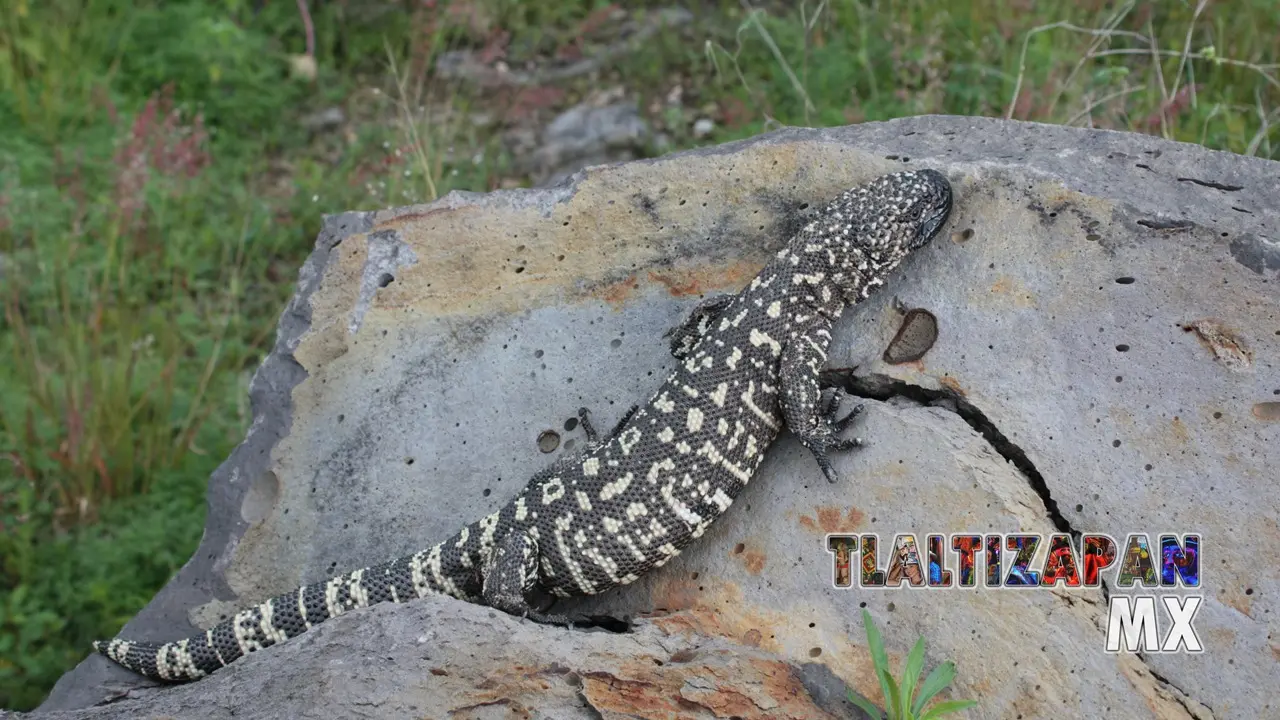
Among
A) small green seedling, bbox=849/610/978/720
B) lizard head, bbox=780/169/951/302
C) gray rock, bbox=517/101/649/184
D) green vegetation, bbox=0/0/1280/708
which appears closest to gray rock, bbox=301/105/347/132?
green vegetation, bbox=0/0/1280/708

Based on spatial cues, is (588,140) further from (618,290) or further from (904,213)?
(904,213)

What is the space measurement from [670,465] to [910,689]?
1008 millimetres

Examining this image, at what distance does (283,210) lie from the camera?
670 centimetres

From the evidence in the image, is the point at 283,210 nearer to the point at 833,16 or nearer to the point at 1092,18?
the point at 833,16

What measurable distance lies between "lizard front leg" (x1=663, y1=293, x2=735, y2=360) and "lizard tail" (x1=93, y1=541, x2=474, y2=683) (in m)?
1.04

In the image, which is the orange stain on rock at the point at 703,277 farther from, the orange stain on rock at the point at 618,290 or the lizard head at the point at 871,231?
the lizard head at the point at 871,231

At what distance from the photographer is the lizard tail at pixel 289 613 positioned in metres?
3.90

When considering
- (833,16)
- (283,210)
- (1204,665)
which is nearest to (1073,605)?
(1204,665)

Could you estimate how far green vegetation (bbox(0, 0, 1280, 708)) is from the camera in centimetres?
520

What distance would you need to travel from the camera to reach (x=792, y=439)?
12.9ft

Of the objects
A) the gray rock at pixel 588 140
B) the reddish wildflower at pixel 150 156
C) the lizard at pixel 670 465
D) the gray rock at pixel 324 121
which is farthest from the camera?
the gray rock at pixel 324 121

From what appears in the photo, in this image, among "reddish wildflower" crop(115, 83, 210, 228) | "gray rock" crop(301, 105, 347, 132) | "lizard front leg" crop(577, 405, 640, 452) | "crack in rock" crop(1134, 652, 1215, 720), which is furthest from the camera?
"gray rock" crop(301, 105, 347, 132)

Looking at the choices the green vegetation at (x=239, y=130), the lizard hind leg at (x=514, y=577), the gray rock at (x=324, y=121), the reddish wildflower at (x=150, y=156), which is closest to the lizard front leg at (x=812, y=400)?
the lizard hind leg at (x=514, y=577)

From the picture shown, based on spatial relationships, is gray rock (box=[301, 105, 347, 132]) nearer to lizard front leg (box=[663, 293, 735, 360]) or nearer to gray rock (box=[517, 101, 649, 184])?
gray rock (box=[517, 101, 649, 184])
